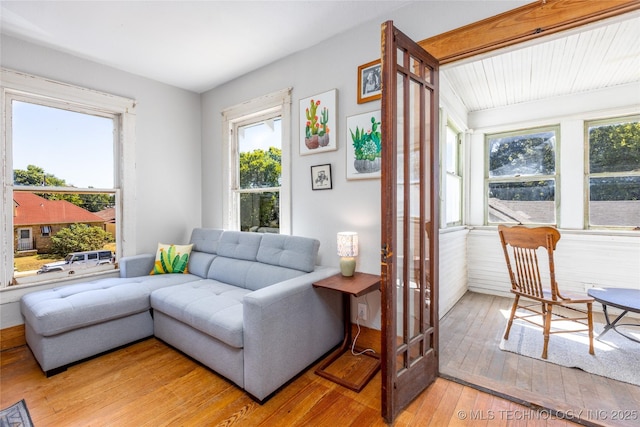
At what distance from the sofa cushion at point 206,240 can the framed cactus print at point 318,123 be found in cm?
138

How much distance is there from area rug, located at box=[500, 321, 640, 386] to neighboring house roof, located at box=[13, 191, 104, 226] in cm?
415

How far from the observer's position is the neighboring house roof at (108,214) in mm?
3027

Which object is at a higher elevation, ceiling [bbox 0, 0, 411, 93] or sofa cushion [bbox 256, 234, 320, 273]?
ceiling [bbox 0, 0, 411, 93]

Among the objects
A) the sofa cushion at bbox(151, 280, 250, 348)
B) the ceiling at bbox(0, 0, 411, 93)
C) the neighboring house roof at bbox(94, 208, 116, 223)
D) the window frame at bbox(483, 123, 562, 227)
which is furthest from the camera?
the window frame at bbox(483, 123, 562, 227)

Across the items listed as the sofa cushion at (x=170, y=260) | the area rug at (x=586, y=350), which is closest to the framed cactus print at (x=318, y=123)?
the sofa cushion at (x=170, y=260)

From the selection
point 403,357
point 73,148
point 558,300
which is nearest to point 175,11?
point 73,148

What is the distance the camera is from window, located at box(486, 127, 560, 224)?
3.66m

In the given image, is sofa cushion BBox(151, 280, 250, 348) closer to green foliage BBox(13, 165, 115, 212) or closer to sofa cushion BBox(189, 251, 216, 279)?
sofa cushion BBox(189, 251, 216, 279)

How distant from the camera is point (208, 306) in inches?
81.6

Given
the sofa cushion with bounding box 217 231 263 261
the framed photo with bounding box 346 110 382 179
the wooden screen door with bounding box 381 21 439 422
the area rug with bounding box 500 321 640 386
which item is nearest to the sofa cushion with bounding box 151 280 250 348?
the sofa cushion with bounding box 217 231 263 261

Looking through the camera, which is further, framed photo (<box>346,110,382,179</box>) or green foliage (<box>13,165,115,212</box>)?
green foliage (<box>13,165,115,212</box>)

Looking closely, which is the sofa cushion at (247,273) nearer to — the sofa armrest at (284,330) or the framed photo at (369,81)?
the sofa armrest at (284,330)

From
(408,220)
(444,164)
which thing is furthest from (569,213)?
(408,220)

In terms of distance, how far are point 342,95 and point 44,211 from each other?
9.80ft
